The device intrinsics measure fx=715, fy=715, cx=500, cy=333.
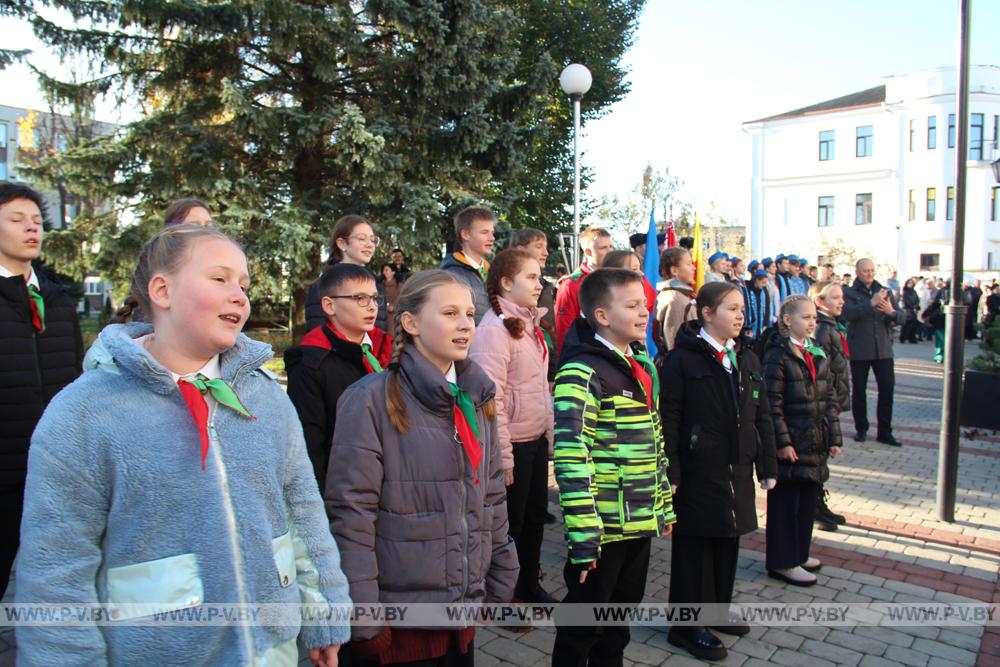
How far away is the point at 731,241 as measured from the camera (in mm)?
42281

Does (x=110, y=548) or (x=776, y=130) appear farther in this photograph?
(x=776, y=130)

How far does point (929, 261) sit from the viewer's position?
45.3 m

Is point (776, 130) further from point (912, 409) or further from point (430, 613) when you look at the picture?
point (430, 613)

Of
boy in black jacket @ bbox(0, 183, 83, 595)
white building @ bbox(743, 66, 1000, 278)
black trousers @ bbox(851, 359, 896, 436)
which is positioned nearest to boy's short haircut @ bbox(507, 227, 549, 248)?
boy in black jacket @ bbox(0, 183, 83, 595)

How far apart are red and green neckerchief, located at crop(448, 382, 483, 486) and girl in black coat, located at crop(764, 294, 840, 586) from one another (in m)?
2.90

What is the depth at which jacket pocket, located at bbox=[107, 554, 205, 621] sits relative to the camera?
169cm

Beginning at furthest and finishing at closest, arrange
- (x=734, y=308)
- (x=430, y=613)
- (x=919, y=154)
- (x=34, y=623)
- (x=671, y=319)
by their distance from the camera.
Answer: (x=919, y=154) < (x=671, y=319) < (x=734, y=308) < (x=430, y=613) < (x=34, y=623)

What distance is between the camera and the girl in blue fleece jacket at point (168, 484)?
162cm

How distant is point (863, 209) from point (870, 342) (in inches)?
1759

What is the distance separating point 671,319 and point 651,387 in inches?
111

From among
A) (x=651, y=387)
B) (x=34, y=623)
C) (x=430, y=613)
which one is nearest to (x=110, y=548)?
(x=34, y=623)

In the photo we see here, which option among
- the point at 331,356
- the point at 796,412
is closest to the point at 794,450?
the point at 796,412

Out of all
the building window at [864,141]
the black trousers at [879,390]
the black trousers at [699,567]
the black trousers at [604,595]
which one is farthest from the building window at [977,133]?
the black trousers at [604,595]

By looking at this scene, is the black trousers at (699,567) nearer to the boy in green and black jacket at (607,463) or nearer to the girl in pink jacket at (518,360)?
the boy in green and black jacket at (607,463)
